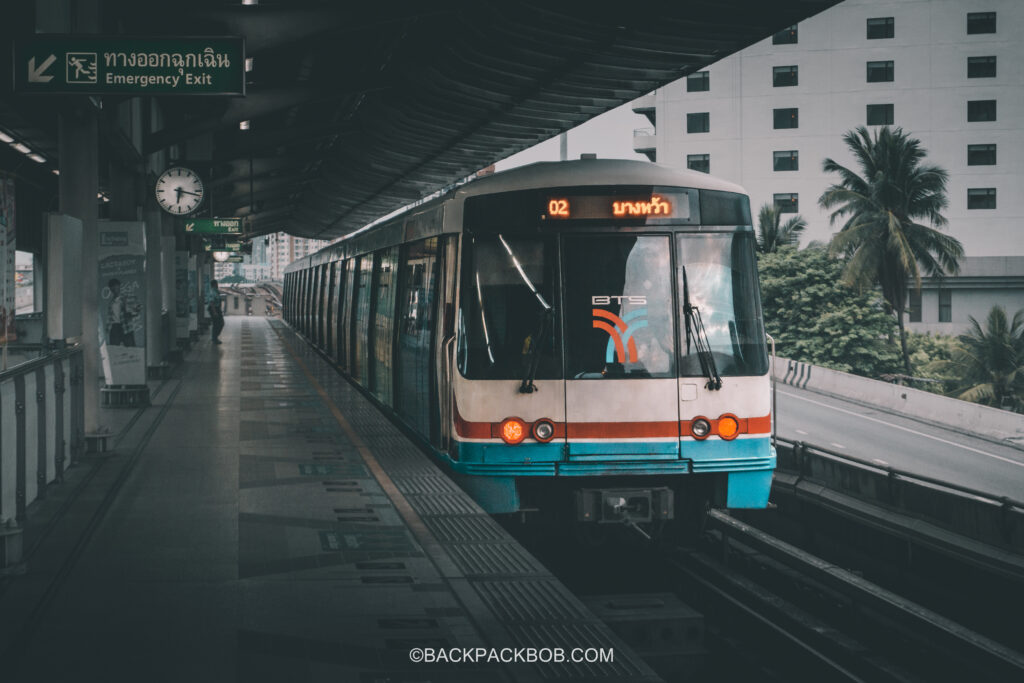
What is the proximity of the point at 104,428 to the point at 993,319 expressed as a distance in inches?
1396

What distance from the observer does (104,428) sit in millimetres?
11852

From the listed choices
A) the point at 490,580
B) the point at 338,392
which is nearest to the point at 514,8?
the point at 490,580

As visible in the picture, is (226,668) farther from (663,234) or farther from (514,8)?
(514,8)

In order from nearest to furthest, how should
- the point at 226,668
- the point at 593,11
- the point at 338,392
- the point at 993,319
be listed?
the point at 226,668 → the point at 593,11 → the point at 338,392 → the point at 993,319

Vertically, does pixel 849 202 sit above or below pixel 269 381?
above

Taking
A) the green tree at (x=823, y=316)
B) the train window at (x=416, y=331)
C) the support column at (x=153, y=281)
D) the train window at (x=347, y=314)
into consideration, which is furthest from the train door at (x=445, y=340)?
the green tree at (x=823, y=316)

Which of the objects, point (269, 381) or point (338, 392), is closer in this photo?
point (338, 392)

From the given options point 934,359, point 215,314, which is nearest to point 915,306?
point 934,359

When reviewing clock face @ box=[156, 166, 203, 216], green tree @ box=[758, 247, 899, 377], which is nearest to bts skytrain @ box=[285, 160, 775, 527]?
clock face @ box=[156, 166, 203, 216]

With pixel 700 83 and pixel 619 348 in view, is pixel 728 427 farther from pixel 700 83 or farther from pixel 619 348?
pixel 700 83

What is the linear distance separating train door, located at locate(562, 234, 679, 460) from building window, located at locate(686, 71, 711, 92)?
2169 inches

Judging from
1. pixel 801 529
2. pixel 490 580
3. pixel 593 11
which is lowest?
pixel 801 529

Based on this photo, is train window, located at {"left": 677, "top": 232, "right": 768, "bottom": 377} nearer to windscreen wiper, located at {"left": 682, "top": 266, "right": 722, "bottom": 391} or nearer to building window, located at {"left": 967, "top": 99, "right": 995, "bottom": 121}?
windscreen wiper, located at {"left": 682, "top": 266, "right": 722, "bottom": 391}

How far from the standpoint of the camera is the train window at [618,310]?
8289 millimetres
